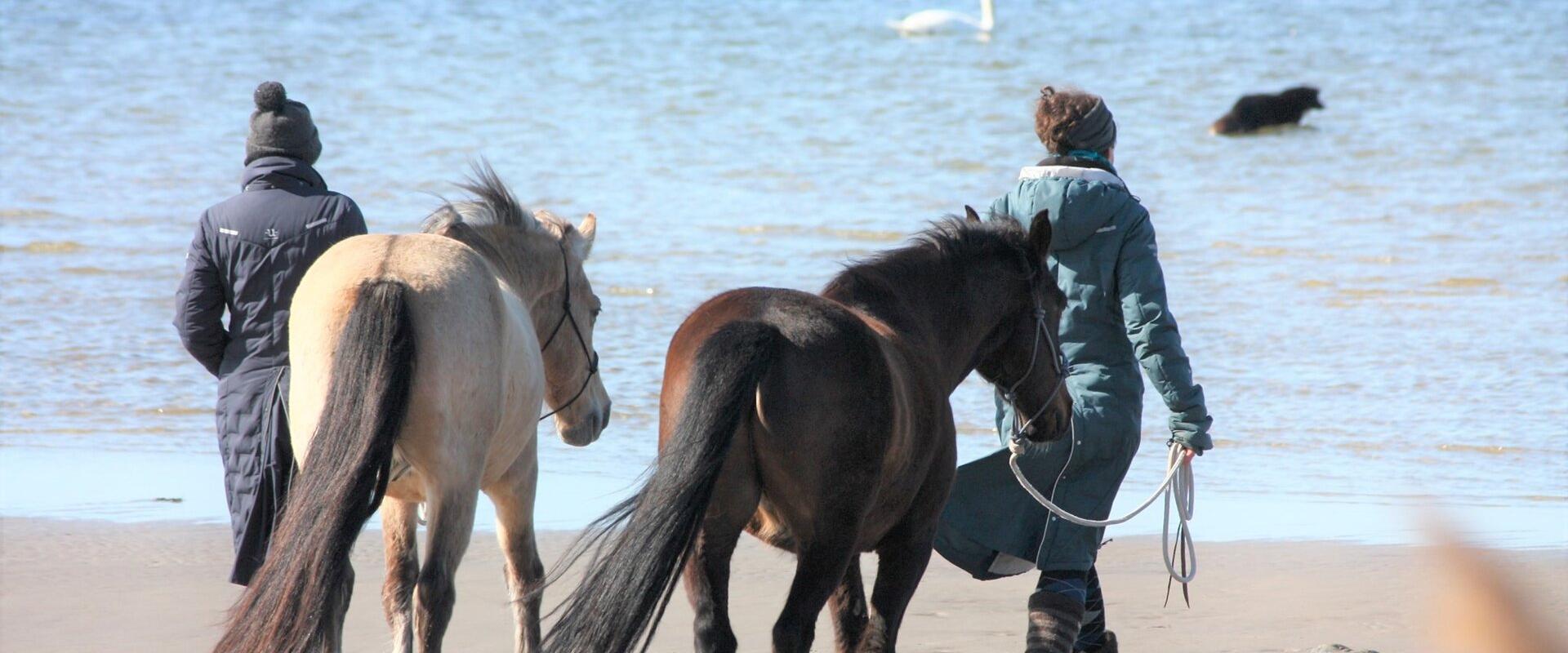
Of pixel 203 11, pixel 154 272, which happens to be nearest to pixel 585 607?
A: pixel 154 272

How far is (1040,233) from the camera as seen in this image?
12.6ft

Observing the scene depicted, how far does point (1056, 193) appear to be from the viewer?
3.91 meters

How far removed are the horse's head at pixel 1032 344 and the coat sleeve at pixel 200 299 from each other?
71.9 inches

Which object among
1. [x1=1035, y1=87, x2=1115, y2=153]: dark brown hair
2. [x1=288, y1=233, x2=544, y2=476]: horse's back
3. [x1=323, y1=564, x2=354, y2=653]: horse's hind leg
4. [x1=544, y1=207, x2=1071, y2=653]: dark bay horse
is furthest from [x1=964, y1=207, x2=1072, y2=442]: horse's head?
[x1=323, y1=564, x2=354, y2=653]: horse's hind leg

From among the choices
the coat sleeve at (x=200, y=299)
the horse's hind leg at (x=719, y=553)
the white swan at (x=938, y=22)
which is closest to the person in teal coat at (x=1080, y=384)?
the horse's hind leg at (x=719, y=553)

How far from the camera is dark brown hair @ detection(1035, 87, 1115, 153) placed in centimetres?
395

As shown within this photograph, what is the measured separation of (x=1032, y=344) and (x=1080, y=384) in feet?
0.74

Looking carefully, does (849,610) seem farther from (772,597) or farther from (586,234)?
(772,597)

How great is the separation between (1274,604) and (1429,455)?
Result: 236cm

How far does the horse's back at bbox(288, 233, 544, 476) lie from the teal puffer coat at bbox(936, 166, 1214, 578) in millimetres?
1312

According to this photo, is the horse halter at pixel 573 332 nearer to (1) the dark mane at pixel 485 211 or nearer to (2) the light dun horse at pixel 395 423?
(1) the dark mane at pixel 485 211

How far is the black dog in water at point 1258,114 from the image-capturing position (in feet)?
65.3

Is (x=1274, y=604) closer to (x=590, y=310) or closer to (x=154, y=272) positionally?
(x=590, y=310)

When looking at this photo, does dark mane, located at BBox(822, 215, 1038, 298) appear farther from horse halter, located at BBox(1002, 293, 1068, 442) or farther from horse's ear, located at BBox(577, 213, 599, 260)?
horse's ear, located at BBox(577, 213, 599, 260)
